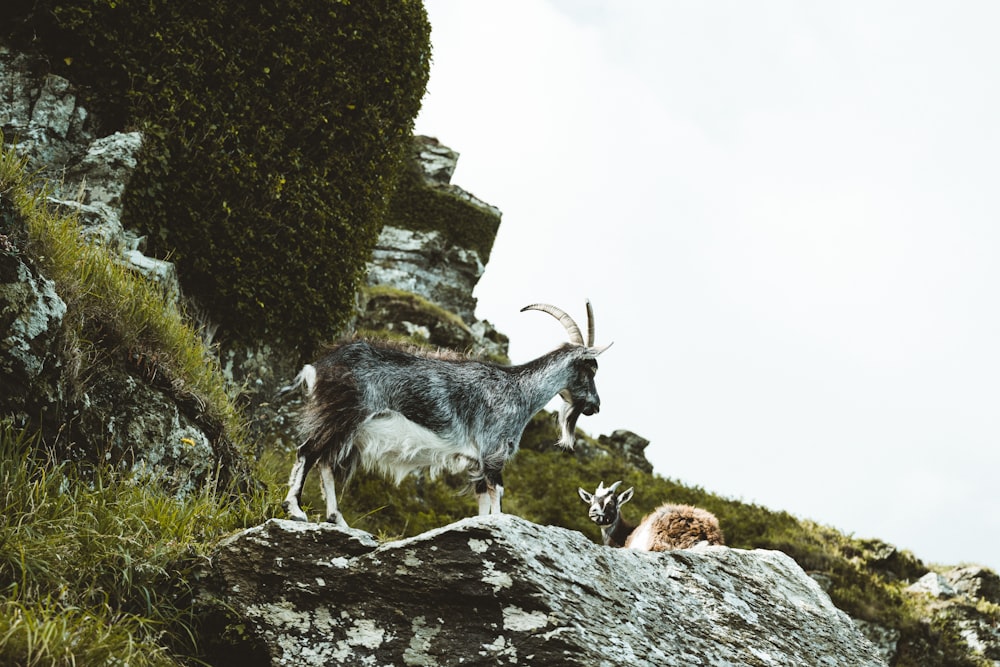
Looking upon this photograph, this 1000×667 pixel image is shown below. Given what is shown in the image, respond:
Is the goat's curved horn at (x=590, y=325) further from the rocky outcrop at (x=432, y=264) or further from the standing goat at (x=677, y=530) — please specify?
the rocky outcrop at (x=432, y=264)

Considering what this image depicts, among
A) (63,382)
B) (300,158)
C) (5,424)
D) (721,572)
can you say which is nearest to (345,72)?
(300,158)

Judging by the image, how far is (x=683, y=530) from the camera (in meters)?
9.88

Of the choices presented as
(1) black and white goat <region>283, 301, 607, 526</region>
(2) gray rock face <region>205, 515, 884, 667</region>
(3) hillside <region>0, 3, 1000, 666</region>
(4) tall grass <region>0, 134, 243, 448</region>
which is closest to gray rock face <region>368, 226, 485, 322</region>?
(3) hillside <region>0, 3, 1000, 666</region>

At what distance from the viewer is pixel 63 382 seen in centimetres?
520

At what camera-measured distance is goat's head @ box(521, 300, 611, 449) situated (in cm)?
843

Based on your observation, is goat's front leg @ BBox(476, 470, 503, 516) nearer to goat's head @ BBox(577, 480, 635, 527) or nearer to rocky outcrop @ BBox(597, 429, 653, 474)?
goat's head @ BBox(577, 480, 635, 527)

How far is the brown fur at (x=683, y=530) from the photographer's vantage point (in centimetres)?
977

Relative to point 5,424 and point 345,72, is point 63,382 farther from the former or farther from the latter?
point 345,72

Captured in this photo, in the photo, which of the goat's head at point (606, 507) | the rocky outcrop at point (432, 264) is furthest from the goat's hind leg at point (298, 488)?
the rocky outcrop at point (432, 264)

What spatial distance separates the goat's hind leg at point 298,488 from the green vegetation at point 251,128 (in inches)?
184

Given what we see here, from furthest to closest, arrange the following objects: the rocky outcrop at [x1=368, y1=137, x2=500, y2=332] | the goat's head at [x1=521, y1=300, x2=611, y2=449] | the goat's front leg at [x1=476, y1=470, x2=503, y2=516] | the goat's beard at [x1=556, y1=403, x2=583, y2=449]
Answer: the rocky outcrop at [x1=368, y1=137, x2=500, y2=332] < the goat's beard at [x1=556, y1=403, x2=583, y2=449] < the goat's head at [x1=521, y1=300, x2=611, y2=449] < the goat's front leg at [x1=476, y1=470, x2=503, y2=516]

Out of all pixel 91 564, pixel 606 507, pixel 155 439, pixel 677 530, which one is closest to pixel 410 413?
pixel 155 439

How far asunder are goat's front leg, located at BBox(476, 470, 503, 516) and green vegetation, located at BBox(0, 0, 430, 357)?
4.77 m

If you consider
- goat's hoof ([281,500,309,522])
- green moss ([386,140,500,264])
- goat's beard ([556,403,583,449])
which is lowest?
goat's hoof ([281,500,309,522])
